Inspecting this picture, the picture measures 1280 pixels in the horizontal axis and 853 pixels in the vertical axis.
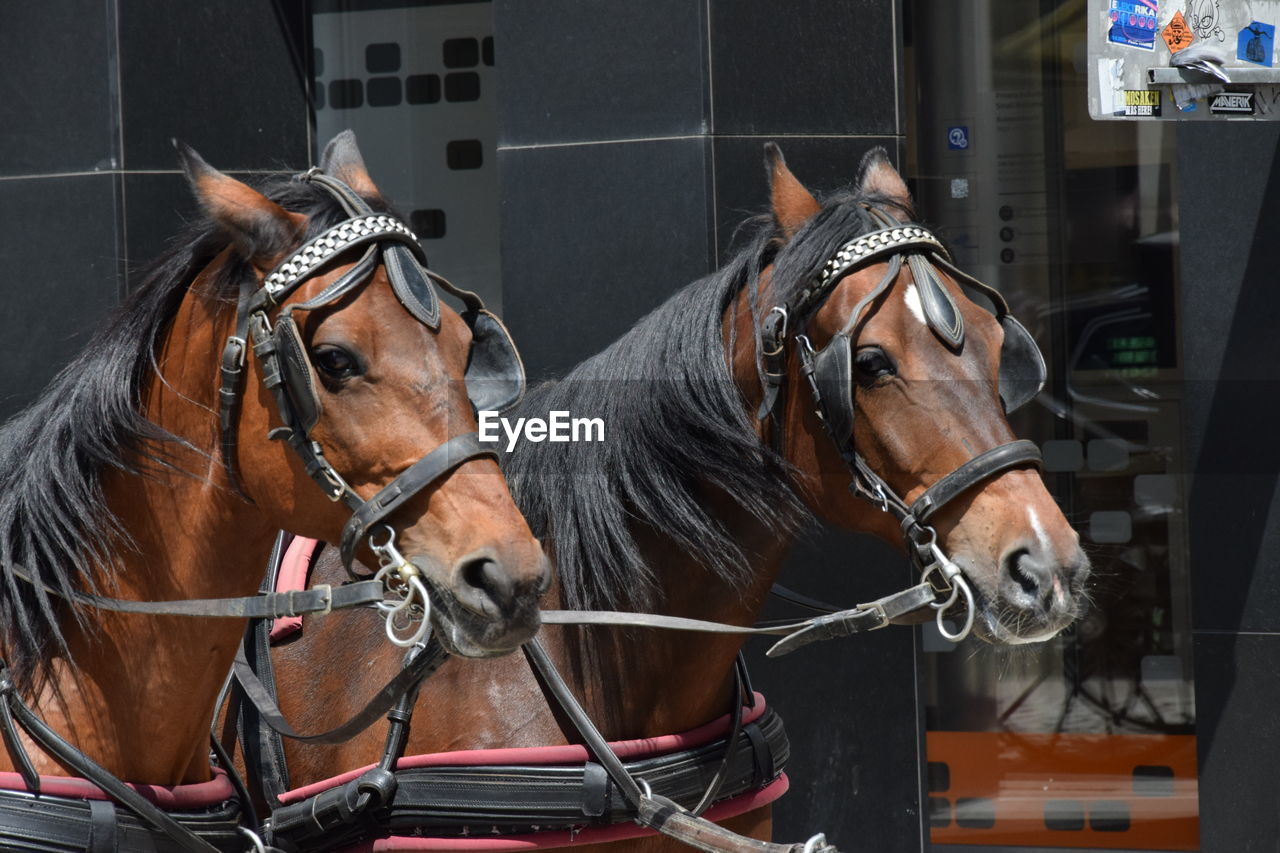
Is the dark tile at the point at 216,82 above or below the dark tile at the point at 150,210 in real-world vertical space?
above

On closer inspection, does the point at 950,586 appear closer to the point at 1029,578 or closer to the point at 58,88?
the point at 1029,578

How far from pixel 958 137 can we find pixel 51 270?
3076mm

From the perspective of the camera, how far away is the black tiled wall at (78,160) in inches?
184

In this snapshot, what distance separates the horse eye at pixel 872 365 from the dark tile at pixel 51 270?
9.73ft

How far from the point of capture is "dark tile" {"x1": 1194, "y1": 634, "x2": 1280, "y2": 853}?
4441 millimetres

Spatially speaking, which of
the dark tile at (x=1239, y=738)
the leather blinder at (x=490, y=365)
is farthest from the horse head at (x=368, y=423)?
the dark tile at (x=1239, y=738)

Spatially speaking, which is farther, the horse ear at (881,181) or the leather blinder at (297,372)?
the horse ear at (881,181)

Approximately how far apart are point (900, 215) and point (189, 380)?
138cm

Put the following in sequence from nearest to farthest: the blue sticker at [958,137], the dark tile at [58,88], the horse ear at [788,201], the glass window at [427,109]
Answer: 1. the horse ear at [788,201]
2. the dark tile at [58,88]
3. the blue sticker at [958,137]
4. the glass window at [427,109]

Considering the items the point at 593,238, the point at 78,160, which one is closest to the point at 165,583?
the point at 593,238

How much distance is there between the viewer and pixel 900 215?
2818mm

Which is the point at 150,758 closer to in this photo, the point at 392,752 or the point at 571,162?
the point at 392,752

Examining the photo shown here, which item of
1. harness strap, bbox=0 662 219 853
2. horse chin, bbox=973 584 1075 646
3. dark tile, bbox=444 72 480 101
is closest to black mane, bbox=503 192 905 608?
horse chin, bbox=973 584 1075 646

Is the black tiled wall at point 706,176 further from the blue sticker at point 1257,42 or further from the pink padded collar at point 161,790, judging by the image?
the pink padded collar at point 161,790
